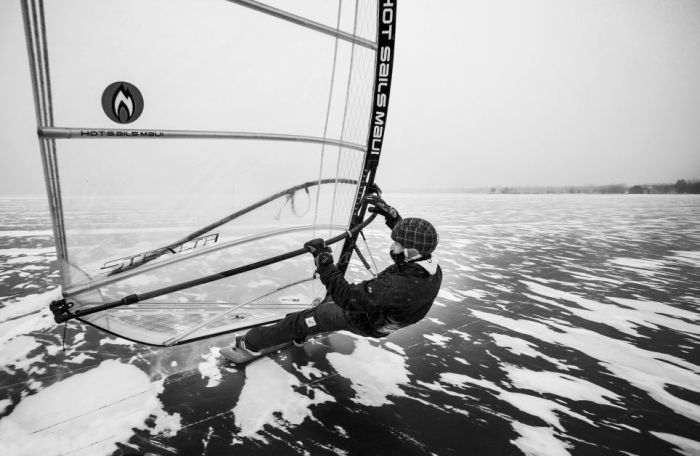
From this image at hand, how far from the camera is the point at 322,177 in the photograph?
3184 millimetres

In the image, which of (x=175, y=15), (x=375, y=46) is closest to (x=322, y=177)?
(x=375, y=46)

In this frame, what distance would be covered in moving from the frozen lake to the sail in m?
0.49

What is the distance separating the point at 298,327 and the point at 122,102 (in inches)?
73.8

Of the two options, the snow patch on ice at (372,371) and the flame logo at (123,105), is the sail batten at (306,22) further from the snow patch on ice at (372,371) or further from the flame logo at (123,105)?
the snow patch on ice at (372,371)

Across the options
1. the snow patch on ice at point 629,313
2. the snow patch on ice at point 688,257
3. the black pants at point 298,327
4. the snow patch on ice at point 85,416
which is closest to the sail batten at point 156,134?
the black pants at point 298,327

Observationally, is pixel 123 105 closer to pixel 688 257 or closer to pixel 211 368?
pixel 211 368

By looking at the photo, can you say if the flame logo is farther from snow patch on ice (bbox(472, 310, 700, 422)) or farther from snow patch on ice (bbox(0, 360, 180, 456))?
snow patch on ice (bbox(472, 310, 700, 422))

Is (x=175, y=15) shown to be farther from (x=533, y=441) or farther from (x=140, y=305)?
(x=533, y=441)

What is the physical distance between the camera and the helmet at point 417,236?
7.39ft

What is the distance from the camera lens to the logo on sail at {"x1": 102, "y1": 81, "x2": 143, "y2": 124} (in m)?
1.97

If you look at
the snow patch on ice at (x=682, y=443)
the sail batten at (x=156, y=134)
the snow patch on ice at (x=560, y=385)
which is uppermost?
the sail batten at (x=156, y=134)

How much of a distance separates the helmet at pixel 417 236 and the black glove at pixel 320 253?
49 cm

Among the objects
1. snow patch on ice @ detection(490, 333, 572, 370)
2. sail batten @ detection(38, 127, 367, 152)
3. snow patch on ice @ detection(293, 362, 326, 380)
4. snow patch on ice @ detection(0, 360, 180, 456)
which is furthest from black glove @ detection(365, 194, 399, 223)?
snow patch on ice @ detection(0, 360, 180, 456)

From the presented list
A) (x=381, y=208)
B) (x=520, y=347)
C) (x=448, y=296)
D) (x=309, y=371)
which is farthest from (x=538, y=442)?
(x=448, y=296)
